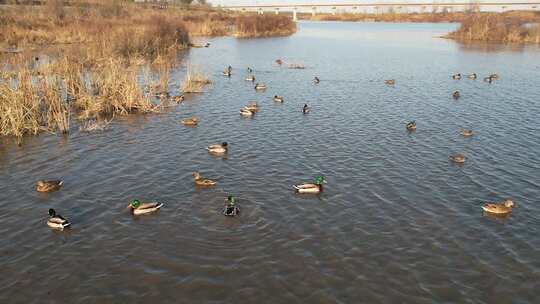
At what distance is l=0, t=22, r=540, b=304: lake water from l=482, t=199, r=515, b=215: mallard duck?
0.90 feet

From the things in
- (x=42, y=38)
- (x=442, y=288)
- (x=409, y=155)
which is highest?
(x=42, y=38)

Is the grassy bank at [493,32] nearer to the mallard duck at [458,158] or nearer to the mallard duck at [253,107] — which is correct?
the mallard duck at [253,107]

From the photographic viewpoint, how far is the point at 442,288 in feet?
39.2

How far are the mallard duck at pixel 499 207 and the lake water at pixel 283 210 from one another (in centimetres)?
27

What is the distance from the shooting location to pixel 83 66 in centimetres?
3250

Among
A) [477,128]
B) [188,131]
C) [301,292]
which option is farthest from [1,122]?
[477,128]

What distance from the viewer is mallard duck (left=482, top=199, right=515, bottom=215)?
1582 centimetres

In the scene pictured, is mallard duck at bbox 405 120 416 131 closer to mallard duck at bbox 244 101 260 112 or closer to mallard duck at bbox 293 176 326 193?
mallard duck at bbox 244 101 260 112

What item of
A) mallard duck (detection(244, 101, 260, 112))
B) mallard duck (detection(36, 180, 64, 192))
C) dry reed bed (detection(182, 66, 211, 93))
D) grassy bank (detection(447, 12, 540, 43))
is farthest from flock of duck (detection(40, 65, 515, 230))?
grassy bank (detection(447, 12, 540, 43))

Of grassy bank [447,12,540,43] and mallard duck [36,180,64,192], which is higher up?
grassy bank [447,12,540,43]

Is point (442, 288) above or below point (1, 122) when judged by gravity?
below

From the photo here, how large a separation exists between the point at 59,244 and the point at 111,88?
630 inches

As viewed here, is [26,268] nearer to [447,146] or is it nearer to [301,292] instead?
[301,292]

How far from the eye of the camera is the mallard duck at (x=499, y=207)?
51.9 ft
